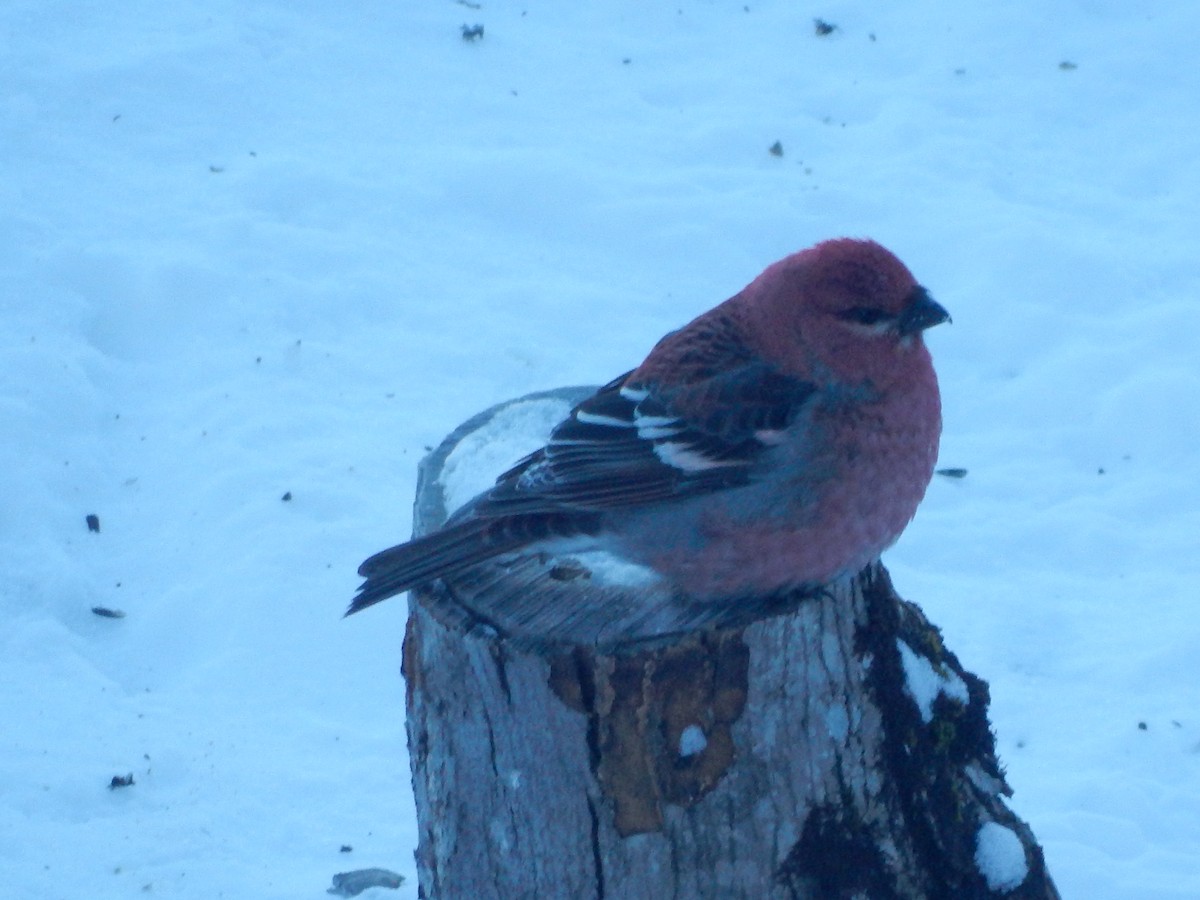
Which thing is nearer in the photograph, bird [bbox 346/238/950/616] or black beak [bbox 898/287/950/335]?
bird [bbox 346/238/950/616]

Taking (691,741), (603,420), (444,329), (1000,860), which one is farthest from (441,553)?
(444,329)

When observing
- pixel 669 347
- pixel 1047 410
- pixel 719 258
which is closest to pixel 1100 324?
pixel 1047 410

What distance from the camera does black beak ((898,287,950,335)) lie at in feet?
10.7

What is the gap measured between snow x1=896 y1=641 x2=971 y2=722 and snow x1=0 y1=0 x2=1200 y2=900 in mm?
1505

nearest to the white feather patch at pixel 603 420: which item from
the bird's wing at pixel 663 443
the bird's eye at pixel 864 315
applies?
the bird's wing at pixel 663 443

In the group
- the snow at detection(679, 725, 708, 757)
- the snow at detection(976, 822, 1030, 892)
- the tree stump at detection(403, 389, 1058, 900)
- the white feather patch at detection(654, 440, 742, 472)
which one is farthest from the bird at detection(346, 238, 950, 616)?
the snow at detection(976, 822, 1030, 892)

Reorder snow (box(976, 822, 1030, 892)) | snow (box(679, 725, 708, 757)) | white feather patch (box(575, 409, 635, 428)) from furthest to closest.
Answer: white feather patch (box(575, 409, 635, 428)) < snow (box(976, 822, 1030, 892)) < snow (box(679, 725, 708, 757))

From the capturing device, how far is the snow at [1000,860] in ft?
10.1

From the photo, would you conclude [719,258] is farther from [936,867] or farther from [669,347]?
[936,867]

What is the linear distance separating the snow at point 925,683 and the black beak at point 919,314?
723 mm

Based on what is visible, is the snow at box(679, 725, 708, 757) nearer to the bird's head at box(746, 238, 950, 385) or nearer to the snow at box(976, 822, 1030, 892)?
the snow at box(976, 822, 1030, 892)

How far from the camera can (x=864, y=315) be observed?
10.9 feet

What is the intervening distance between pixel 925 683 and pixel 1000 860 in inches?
16.0

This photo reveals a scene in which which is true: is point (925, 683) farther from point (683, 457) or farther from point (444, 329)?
point (444, 329)
